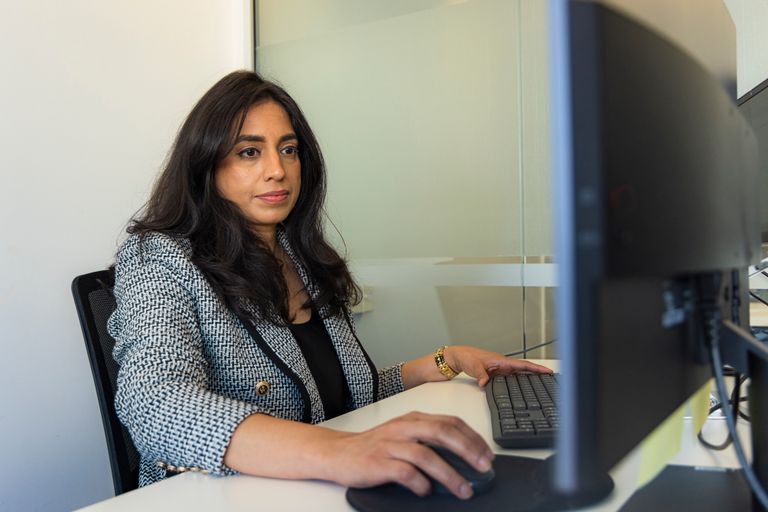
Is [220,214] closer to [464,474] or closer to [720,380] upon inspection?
[464,474]

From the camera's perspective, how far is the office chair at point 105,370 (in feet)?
3.48

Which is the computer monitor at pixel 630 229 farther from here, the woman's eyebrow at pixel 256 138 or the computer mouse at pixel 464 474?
the woman's eyebrow at pixel 256 138

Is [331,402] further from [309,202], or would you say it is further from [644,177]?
[644,177]

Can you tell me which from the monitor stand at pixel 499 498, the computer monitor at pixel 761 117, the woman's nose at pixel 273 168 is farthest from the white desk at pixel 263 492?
the woman's nose at pixel 273 168

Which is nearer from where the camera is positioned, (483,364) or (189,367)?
(189,367)

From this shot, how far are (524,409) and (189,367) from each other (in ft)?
1.59

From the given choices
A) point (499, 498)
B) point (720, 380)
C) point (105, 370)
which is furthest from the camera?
point (105, 370)

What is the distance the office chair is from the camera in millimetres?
1060

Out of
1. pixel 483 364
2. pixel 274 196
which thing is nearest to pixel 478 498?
pixel 483 364

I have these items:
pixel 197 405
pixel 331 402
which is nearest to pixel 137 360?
pixel 197 405

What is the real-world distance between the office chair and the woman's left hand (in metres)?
0.64

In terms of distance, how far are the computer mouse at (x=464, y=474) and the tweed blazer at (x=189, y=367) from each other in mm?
265

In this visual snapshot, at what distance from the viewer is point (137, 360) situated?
0.91 metres

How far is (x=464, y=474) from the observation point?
0.67 meters
